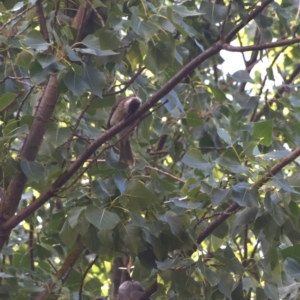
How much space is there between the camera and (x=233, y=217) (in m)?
1.94

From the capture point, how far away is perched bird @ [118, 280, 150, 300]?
214cm

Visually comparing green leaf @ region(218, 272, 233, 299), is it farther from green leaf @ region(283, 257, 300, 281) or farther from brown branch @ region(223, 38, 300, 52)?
brown branch @ region(223, 38, 300, 52)

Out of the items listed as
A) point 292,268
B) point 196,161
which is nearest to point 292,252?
point 292,268

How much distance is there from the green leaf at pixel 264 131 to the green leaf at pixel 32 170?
0.63 meters

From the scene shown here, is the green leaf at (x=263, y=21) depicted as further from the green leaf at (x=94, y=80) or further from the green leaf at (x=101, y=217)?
the green leaf at (x=101, y=217)

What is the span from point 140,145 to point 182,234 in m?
0.69

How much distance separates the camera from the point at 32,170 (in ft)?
5.94

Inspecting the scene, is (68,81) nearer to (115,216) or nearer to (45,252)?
(115,216)

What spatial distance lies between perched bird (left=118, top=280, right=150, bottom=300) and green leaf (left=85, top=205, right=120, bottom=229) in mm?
582

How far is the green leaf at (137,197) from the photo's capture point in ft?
5.57

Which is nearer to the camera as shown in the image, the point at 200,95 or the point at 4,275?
the point at 4,275

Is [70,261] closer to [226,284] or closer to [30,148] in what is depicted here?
[30,148]

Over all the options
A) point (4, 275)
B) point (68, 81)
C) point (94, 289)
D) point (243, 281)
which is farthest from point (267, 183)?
point (94, 289)

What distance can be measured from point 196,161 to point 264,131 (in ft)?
0.68
